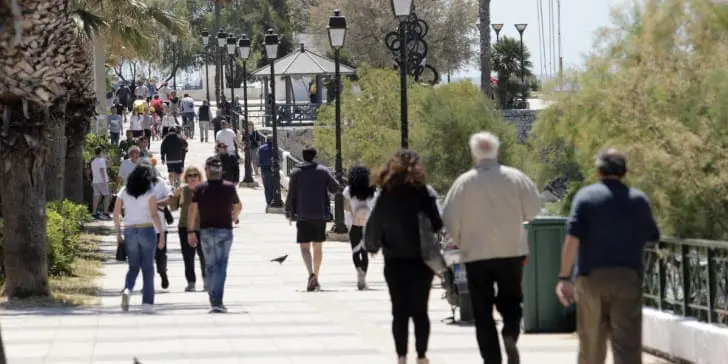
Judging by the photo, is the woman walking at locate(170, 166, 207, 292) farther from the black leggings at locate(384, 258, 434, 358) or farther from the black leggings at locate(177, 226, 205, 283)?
the black leggings at locate(384, 258, 434, 358)

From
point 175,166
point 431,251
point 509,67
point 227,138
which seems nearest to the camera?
point 431,251

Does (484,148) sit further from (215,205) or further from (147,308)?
(147,308)

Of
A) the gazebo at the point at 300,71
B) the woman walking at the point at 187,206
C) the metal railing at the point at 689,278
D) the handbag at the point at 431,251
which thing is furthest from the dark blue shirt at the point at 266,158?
the handbag at the point at 431,251

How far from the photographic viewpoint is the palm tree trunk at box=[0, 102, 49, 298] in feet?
55.7

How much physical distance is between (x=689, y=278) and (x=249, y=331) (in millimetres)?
4293

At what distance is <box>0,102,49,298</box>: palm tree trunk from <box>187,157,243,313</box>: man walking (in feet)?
8.07

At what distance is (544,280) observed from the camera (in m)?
13.0

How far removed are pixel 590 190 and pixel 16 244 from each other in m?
9.40

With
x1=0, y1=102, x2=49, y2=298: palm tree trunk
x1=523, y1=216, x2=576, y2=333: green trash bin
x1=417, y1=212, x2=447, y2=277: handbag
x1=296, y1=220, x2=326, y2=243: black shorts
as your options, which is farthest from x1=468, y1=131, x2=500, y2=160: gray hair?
x1=0, y1=102, x2=49, y2=298: palm tree trunk

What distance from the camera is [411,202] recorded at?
10867 mm

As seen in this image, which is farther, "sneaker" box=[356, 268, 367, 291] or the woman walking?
"sneaker" box=[356, 268, 367, 291]

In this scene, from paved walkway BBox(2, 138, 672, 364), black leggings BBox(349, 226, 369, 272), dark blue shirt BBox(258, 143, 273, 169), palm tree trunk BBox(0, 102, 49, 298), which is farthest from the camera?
dark blue shirt BBox(258, 143, 273, 169)

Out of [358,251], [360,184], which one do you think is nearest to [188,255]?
[358,251]

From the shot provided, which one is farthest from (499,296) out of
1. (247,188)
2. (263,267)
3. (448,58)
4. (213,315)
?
(448,58)
